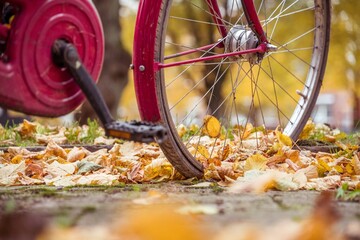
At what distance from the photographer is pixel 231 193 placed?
2.21 m

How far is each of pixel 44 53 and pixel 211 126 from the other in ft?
4.17

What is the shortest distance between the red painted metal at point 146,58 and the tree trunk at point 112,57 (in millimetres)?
6226

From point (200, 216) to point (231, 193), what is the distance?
1.80 ft

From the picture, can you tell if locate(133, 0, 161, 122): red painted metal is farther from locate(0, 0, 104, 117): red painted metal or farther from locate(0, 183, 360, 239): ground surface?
locate(0, 183, 360, 239): ground surface

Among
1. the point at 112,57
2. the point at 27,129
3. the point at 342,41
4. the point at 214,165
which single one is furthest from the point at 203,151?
the point at 342,41

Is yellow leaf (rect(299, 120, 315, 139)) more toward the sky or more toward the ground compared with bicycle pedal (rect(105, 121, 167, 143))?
more toward the ground

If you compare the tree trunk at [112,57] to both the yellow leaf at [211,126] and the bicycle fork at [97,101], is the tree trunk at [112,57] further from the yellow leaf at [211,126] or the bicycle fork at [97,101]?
the bicycle fork at [97,101]

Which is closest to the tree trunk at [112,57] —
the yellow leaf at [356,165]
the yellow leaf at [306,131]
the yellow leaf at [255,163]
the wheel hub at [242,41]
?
the yellow leaf at [306,131]

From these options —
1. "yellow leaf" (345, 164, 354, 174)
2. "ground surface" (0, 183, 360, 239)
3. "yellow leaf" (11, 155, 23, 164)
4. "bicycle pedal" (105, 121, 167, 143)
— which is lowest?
"yellow leaf" (345, 164, 354, 174)

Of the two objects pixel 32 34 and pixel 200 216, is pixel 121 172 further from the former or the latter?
pixel 200 216

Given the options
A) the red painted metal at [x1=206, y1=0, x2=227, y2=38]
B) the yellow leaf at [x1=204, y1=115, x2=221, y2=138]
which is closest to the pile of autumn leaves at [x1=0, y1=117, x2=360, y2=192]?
the yellow leaf at [x1=204, y1=115, x2=221, y2=138]

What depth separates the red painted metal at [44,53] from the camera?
6.84ft

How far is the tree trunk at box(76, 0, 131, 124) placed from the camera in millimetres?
8883

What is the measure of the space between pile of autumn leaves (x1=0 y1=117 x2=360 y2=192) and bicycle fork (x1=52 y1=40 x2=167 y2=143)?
1.25ft
